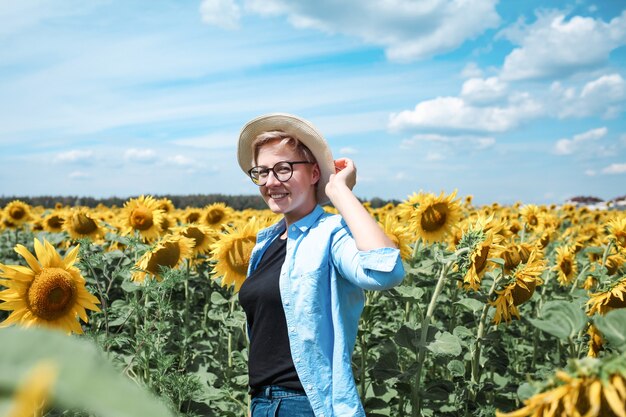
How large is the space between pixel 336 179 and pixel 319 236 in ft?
0.84

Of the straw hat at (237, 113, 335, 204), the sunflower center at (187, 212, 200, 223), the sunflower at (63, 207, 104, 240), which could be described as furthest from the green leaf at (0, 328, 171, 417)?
the sunflower center at (187, 212, 200, 223)

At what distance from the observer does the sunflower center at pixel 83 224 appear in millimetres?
5832

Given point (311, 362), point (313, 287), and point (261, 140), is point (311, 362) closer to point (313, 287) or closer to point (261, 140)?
point (313, 287)

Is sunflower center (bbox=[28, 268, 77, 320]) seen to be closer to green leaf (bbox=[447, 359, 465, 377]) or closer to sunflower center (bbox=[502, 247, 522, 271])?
green leaf (bbox=[447, 359, 465, 377])

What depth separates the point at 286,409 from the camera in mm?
2451

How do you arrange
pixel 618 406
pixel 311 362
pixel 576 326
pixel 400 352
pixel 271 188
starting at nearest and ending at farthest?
pixel 618 406, pixel 576 326, pixel 311 362, pixel 271 188, pixel 400 352

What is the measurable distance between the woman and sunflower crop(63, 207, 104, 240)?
11.5 ft

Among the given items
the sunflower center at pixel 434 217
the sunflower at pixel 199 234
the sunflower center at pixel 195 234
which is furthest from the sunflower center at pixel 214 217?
the sunflower center at pixel 434 217

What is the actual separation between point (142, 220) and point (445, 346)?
11.4ft

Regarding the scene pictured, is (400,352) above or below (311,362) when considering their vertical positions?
below

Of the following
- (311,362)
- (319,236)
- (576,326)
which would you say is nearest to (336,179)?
(319,236)

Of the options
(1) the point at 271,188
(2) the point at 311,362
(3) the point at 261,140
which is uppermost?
(3) the point at 261,140

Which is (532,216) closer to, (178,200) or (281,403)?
(281,403)

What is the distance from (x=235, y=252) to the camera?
3.84 meters
